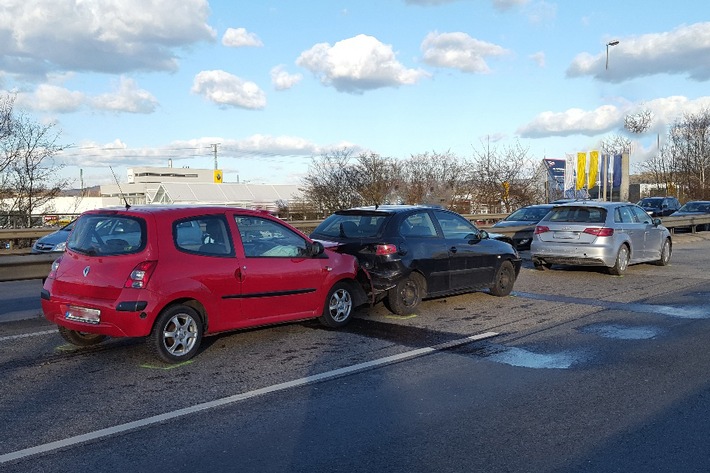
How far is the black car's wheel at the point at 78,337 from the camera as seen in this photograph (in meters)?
7.37

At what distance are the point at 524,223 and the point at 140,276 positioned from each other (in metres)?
14.9

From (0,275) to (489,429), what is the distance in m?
6.91

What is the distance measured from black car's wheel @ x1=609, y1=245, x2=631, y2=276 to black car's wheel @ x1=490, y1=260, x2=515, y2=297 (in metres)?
3.65

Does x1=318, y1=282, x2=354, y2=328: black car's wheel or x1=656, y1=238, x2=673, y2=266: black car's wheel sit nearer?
x1=318, y1=282, x2=354, y2=328: black car's wheel

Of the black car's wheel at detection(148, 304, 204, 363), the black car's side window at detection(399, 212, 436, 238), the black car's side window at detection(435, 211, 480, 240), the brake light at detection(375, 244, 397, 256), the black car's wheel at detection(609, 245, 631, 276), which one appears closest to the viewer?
the black car's wheel at detection(148, 304, 204, 363)

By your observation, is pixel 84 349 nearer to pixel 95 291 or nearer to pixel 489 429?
pixel 95 291

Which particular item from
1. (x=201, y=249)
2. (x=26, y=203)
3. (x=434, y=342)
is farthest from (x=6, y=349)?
(x=26, y=203)

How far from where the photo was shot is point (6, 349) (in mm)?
7504

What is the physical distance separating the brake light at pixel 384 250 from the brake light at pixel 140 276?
3482mm

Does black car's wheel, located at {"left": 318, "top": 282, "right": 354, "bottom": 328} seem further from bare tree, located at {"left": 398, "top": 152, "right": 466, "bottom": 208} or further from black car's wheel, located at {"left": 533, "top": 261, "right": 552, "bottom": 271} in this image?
bare tree, located at {"left": 398, "top": 152, "right": 466, "bottom": 208}

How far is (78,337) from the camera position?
24.4 ft

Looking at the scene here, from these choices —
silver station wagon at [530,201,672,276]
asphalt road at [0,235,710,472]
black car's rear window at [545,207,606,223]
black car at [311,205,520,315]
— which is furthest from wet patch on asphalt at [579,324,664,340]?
black car's rear window at [545,207,606,223]

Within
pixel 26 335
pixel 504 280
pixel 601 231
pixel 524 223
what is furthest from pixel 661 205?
pixel 26 335

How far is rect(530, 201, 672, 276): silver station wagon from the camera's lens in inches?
542
